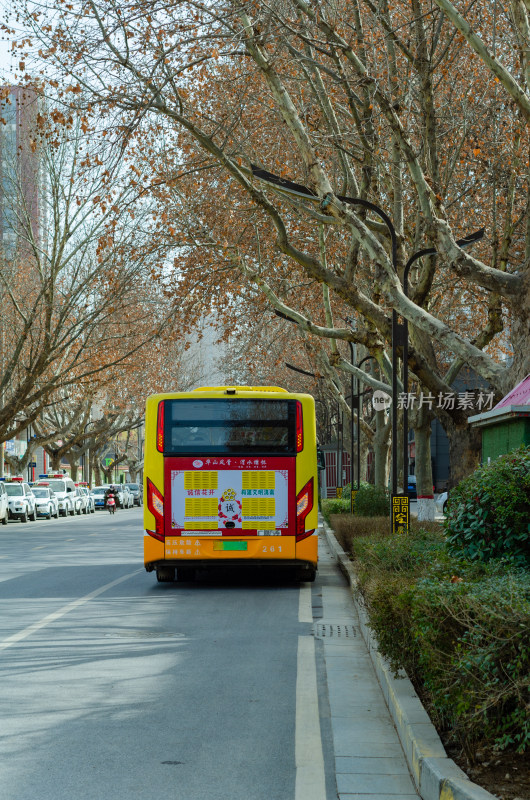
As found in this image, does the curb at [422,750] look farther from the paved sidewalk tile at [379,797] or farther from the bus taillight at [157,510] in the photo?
the bus taillight at [157,510]

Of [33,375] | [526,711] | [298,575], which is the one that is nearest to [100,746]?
[526,711]

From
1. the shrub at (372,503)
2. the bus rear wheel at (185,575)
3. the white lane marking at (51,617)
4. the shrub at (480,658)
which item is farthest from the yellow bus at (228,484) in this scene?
the shrub at (480,658)

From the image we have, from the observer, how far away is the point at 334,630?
36.5 ft

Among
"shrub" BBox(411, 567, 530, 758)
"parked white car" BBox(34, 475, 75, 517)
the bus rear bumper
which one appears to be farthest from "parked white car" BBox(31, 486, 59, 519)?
"shrub" BBox(411, 567, 530, 758)

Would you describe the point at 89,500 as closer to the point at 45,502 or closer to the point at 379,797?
the point at 45,502

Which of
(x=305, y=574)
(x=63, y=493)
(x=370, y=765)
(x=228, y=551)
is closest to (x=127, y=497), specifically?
(x=63, y=493)

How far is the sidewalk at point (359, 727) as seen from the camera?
5344mm

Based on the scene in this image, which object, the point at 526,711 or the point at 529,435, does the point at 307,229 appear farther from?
the point at 526,711

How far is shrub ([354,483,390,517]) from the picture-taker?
24.6 m

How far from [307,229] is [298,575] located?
49.3ft

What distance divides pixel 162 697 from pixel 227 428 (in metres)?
8.20

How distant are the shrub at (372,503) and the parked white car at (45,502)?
89.1ft

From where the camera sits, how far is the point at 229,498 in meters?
15.3

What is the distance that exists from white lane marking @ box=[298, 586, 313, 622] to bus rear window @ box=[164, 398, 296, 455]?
2071mm
